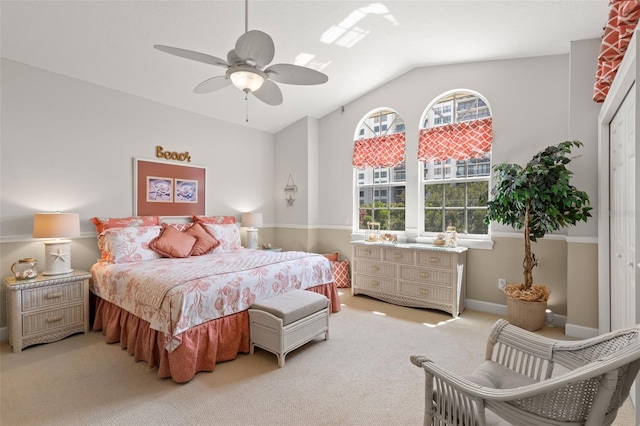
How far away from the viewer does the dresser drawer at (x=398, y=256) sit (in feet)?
→ 13.0

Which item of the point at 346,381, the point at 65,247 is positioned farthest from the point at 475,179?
the point at 65,247

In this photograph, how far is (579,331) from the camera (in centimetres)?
305

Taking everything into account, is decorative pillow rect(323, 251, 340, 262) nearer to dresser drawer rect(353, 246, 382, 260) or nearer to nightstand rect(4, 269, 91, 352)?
dresser drawer rect(353, 246, 382, 260)

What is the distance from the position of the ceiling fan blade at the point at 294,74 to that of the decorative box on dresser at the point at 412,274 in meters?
2.47

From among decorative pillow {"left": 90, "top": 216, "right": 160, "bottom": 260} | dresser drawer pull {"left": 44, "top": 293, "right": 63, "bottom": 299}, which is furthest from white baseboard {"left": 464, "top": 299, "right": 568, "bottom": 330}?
dresser drawer pull {"left": 44, "top": 293, "right": 63, "bottom": 299}

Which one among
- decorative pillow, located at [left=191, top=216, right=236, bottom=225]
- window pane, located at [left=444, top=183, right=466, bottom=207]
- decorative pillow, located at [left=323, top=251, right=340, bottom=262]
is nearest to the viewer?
window pane, located at [left=444, top=183, right=466, bottom=207]

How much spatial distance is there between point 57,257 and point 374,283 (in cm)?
364

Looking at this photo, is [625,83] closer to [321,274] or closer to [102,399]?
[321,274]

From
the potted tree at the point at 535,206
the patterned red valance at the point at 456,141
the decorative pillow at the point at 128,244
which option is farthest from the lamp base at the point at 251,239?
the potted tree at the point at 535,206

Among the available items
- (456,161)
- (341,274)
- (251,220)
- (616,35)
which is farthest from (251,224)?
(616,35)

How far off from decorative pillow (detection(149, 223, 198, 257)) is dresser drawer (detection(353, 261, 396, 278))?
2277 mm

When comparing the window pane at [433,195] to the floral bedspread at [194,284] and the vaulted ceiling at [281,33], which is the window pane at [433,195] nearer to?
the vaulted ceiling at [281,33]

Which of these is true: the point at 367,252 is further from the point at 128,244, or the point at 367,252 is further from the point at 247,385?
the point at 128,244

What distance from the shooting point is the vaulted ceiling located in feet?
8.84
